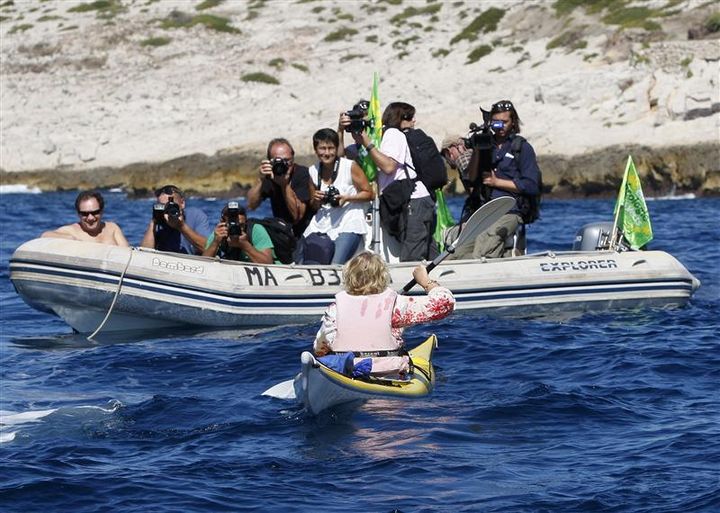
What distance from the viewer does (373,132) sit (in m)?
13.6

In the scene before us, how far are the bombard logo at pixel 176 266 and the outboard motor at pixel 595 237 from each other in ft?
14.9

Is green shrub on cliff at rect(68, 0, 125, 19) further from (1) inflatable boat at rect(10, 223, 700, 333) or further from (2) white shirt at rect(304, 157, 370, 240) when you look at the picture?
(2) white shirt at rect(304, 157, 370, 240)

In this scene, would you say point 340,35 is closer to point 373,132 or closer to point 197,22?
point 197,22

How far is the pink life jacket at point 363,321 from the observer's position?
9039 millimetres

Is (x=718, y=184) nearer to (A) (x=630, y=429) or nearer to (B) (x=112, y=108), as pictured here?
(A) (x=630, y=429)

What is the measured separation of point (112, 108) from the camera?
5338cm

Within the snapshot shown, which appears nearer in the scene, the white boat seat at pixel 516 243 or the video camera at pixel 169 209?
the video camera at pixel 169 209

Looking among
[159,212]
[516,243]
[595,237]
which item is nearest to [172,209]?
[159,212]

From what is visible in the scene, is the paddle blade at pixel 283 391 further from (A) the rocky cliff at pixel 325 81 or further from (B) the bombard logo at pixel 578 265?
(A) the rocky cliff at pixel 325 81

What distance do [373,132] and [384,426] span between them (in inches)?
213

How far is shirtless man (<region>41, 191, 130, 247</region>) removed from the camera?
12852 mm

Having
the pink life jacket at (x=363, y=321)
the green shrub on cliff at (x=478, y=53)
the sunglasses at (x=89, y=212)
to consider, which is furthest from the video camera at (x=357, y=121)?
the green shrub on cliff at (x=478, y=53)

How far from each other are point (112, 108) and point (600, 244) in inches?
1614

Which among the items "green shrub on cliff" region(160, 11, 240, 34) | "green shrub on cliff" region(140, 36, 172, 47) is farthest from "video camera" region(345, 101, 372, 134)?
"green shrub on cliff" region(160, 11, 240, 34)
